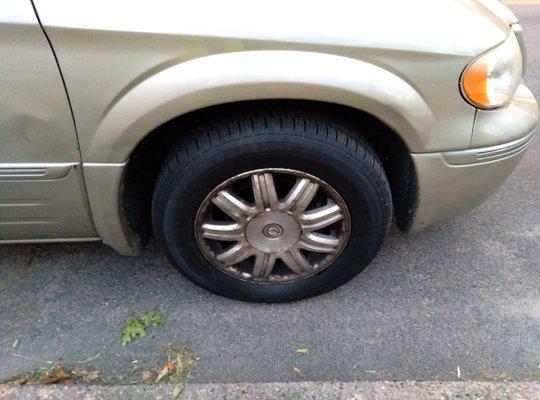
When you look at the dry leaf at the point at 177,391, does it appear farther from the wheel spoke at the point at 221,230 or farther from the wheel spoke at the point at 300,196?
the wheel spoke at the point at 300,196

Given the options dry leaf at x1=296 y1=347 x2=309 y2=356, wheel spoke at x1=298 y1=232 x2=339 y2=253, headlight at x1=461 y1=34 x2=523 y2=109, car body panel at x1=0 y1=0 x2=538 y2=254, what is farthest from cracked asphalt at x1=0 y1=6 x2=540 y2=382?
headlight at x1=461 y1=34 x2=523 y2=109

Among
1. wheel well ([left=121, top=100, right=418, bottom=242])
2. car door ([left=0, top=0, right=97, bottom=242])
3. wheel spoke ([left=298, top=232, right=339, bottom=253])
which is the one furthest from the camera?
wheel spoke ([left=298, top=232, right=339, bottom=253])

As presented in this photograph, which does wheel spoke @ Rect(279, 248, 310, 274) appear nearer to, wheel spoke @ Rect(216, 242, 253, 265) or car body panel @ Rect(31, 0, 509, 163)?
wheel spoke @ Rect(216, 242, 253, 265)

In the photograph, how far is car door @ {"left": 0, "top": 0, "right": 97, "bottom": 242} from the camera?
1.63 metres

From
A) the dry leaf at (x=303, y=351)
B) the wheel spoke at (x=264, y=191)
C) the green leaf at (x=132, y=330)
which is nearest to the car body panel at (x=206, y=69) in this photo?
the wheel spoke at (x=264, y=191)

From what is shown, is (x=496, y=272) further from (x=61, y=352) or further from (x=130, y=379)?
(x=61, y=352)

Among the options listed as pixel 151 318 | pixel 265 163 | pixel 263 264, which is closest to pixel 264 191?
pixel 265 163

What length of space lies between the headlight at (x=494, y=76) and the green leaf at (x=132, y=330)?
5.40 feet

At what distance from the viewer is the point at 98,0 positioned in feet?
5.42

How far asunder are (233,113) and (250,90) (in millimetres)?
200

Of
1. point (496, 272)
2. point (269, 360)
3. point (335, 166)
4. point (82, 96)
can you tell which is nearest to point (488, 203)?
point (496, 272)

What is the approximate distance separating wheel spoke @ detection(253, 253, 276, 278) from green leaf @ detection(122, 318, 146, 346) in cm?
55

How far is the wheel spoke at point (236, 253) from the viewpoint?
2160mm

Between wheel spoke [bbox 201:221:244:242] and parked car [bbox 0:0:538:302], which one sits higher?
parked car [bbox 0:0:538:302]
